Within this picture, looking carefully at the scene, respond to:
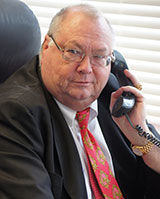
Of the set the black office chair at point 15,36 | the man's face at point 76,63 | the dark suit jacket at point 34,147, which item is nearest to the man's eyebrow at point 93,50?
the man's face at point 76,63

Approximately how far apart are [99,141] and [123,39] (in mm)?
799

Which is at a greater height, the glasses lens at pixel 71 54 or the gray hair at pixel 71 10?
the gray hair at pixel 71 10

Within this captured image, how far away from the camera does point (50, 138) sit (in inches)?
41.2

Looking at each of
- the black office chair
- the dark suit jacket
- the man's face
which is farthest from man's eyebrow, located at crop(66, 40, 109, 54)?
the black office chair

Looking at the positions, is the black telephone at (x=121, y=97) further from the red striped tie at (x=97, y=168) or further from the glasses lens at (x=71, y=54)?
the glasses lens at (x=71, y=54)

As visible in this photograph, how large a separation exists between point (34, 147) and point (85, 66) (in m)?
0.35

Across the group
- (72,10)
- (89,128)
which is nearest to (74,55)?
(72,10)

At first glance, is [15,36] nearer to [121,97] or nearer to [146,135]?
[121,97]

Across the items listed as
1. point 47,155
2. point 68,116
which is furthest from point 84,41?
point 47,155

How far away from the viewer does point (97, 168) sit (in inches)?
47.1

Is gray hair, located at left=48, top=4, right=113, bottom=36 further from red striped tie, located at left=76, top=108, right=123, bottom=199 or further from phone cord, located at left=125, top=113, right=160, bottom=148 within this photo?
phone cord, located at left=125, top=113, right=160, bottom=148

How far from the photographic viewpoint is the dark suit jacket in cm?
89

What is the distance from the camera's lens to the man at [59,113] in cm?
92

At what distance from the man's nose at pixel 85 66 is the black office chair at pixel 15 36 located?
1.24ft
